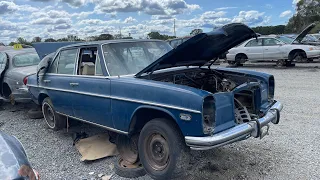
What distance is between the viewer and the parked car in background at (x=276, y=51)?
1437 cm

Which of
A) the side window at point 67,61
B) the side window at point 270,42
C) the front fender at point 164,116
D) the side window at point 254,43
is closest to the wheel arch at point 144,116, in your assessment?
the front fender at point 164,116

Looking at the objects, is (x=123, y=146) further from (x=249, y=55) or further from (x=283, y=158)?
(x=249, y=55)

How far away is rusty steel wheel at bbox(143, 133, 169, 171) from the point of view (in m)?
3.50

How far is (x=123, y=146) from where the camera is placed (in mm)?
4410

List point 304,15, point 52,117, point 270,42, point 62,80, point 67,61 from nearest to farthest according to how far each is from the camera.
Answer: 1. point 62,80
2. point 67,61
3. point 52,117
4. point 270,42
5. point 304,15

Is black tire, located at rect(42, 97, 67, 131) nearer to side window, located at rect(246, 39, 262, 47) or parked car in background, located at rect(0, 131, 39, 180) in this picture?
parked car in background, located at rect(0, 131, 39, 180)

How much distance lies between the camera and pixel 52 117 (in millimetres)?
5957

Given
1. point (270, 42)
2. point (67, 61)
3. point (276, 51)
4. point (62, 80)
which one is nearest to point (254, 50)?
point (270, 42)

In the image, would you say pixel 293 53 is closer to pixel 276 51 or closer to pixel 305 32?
pixel 276 51

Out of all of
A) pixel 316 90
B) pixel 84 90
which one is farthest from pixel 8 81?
pixel 316 90

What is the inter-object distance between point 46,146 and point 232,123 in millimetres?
3467

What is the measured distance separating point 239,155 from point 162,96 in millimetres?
1767

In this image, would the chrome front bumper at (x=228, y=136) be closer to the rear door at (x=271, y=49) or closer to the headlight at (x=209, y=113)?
the headlight at (x=209, y=113)

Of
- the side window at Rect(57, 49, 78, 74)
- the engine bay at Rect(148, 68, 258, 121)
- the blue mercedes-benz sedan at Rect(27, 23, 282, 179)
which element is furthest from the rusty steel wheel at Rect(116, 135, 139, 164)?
the side window at Rect(57, 49, 78, 74)
